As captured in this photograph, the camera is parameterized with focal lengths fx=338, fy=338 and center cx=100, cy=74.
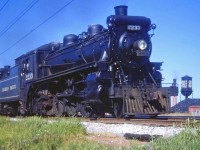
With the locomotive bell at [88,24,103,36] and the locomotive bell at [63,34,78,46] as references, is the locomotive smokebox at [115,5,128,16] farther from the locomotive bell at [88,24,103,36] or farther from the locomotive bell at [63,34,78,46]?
the locomotive bell at [63,34,78,46]

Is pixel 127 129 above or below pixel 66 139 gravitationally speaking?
above

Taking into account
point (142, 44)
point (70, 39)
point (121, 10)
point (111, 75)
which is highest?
point (121, 10)

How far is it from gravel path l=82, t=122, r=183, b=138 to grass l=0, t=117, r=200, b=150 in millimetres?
547

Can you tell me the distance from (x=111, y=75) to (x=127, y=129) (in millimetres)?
3724

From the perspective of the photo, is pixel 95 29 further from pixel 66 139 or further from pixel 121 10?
pixel 66 139

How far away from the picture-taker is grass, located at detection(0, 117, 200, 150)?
4.82 m

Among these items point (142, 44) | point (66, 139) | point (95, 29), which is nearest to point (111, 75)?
point (142, 44)

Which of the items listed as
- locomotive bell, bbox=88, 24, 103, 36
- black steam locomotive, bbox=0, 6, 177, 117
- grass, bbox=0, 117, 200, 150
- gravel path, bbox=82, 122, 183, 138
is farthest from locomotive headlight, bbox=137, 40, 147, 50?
grass, bbox=0, 117, 200, 150

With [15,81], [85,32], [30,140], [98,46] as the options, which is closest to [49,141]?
[30,140]

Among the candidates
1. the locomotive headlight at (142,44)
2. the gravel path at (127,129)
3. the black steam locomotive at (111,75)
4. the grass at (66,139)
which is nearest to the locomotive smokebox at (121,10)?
the black steam locomotive at (111,75)

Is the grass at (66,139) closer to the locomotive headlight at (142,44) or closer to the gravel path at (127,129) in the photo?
the gravel path at (127,129)

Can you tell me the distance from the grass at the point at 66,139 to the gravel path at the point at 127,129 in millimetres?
547

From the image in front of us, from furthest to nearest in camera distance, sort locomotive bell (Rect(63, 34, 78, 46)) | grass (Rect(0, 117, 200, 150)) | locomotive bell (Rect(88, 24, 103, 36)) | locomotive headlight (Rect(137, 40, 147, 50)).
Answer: locomotive bell (Rect(63, 34, 78, 46)), locomotive bell (Rect(88, 24, 103, 36)), locomotive headlight (Rect(137, 40, 147, 50)), grass (Rect(0, 117, 200, 150))

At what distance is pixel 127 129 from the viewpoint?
8.09 meters
